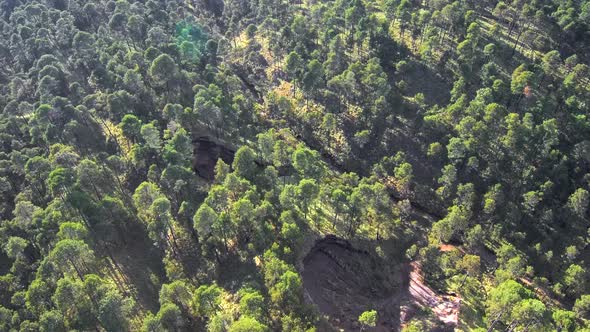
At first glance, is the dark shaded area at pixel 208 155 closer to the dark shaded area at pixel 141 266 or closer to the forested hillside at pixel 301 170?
the forested hillside at pixel 301 170

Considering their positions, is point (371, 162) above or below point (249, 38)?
below

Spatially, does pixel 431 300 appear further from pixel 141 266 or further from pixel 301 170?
pixel 141 266

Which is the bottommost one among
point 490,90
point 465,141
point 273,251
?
point 273,251

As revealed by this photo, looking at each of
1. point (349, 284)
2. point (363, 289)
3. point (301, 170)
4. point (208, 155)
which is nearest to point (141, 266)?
point (208, 155)

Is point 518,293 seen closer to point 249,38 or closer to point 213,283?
point 213,283

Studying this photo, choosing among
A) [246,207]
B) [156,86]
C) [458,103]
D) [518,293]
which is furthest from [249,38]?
[518,293]

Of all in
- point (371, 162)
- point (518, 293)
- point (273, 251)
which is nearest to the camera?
point (518, 293)

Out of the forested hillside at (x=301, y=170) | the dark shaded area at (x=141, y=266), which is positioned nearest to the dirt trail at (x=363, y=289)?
the forested hillside at (x=301, y=170)
